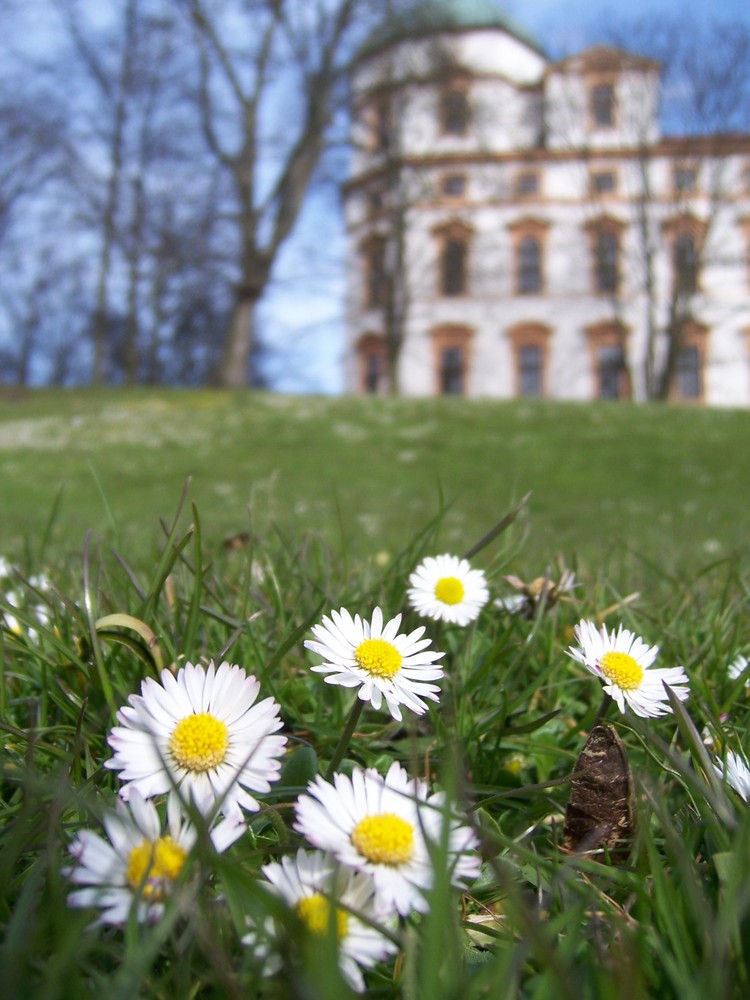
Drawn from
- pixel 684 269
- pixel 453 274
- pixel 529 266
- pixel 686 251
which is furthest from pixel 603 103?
pixel 453 274

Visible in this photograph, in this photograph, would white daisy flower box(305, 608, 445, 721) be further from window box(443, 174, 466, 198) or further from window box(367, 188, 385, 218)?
window box(443, 174, 466, 198)

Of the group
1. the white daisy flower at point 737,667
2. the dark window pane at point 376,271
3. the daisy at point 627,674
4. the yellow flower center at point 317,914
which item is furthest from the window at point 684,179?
the yellow flower center at point 317,914

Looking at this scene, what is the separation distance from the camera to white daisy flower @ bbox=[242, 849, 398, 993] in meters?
0.54

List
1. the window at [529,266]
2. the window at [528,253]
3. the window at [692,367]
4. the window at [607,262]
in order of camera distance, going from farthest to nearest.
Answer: the window at [529,266] → the window at [528,253] → the window at [692,367] → the window at [607,262]

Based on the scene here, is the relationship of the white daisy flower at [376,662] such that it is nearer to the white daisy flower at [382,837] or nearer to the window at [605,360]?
the white daisy flower at [382,837]

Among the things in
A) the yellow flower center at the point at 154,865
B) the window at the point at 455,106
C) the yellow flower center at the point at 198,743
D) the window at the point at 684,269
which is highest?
the window at the point at 455,106

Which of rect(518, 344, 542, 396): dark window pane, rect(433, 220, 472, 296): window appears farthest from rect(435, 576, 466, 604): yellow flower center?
rect(518, 344, 542, 396): dark window pane

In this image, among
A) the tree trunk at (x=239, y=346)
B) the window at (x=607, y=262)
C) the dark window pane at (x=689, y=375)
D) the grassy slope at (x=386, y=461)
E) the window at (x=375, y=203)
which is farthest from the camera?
the dark window pane at (x=689, y=375)

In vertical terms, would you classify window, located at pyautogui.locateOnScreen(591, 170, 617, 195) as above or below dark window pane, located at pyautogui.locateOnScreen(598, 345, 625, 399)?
above

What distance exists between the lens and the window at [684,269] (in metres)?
30.0

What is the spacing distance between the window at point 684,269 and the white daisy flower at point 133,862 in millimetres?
32490

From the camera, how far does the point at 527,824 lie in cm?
94

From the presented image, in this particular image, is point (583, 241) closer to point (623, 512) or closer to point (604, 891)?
point (623, 512)

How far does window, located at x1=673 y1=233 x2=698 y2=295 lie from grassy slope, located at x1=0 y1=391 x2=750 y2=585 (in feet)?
56.2
